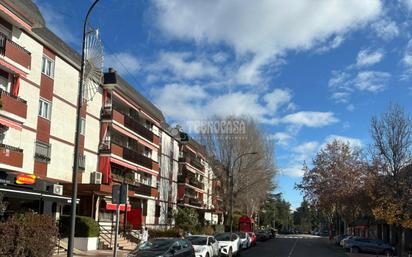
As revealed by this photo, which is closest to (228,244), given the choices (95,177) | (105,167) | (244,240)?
(95,177)

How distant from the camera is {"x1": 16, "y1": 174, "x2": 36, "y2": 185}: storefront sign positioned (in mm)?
25095

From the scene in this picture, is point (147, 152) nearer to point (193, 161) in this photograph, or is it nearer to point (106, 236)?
point (106, 236)

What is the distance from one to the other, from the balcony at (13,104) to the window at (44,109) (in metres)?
2.52

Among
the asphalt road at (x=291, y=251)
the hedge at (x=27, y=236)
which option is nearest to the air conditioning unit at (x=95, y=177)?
the asphalt road at (x=291, y=251)

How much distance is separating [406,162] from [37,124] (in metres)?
23.3

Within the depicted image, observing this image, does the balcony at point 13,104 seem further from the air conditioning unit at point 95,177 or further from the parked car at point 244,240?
the parked car at point 244,240

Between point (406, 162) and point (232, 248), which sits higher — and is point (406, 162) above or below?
above

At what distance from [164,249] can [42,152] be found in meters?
15.0

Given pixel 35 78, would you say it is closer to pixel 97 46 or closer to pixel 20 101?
pixel 20 101

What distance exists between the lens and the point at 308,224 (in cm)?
17538

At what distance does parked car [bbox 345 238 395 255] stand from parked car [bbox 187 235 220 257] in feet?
68.2

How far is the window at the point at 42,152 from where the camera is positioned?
28.6 meters

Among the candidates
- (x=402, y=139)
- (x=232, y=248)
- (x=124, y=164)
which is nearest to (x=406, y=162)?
(x=402, y=139)

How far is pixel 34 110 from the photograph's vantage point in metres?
28.2
